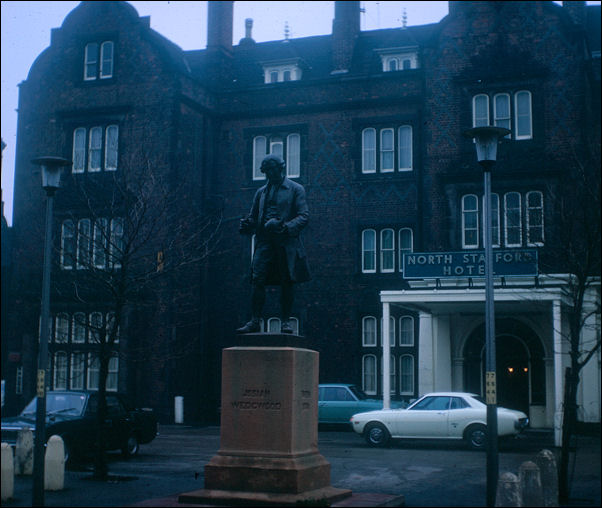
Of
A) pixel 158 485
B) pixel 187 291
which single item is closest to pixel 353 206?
pixel 187 291

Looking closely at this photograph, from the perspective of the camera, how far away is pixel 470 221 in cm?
2945

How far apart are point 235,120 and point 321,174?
13.9 ft

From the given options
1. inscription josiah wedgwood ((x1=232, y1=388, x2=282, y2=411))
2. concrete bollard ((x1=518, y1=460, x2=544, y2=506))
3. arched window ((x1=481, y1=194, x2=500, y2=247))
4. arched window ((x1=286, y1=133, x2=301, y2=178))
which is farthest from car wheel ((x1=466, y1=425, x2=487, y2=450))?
arched window ((x1=286, y1=133, x2=301, y2=178))

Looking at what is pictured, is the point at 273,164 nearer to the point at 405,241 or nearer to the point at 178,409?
the point at 405,241

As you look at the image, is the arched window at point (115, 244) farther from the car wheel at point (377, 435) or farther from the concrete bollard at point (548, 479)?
the concrete bollard at point (548, 479)

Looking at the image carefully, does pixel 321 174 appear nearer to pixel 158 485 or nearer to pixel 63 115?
pixel 63 115

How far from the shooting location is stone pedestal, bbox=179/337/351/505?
11.7 metres

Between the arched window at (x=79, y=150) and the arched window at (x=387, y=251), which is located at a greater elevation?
the arched window at (x=79, y=150)

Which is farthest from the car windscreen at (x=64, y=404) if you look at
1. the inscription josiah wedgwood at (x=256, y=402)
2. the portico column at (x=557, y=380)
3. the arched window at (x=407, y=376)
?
the arched window at (x=407, y=376)

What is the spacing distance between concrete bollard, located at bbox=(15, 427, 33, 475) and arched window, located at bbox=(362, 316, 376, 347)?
1616 cm

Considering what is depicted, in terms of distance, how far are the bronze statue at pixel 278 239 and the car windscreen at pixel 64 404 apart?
24.7 feet

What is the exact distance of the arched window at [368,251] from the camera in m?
31.5

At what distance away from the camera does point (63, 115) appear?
33.0 m

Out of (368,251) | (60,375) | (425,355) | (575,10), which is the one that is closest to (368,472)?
(425,355)
